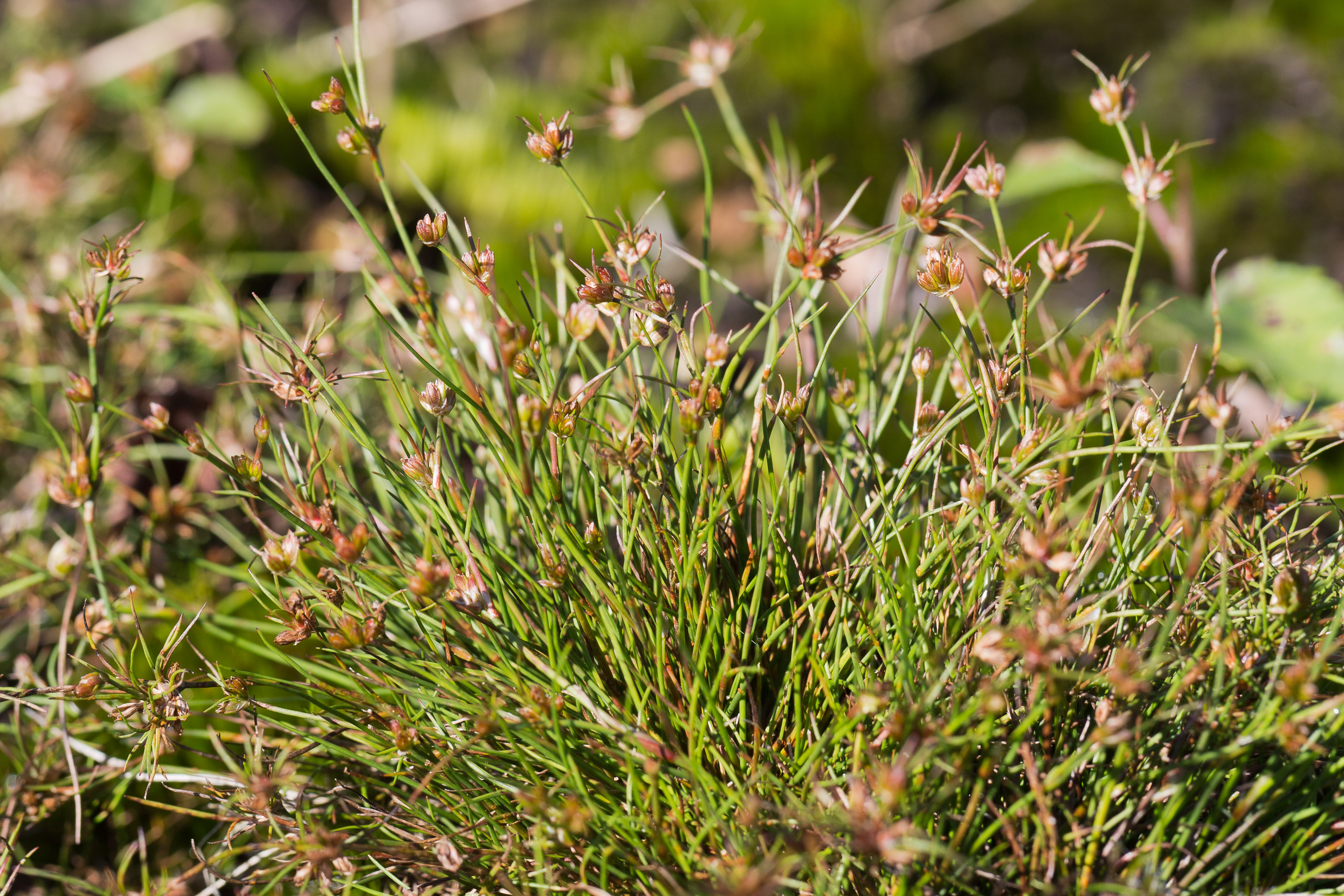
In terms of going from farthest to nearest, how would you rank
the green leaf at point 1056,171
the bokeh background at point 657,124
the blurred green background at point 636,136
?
the bokeh background at point 657,124 < the blurred green background at point 636,136 < the green leaf at point 1056,171

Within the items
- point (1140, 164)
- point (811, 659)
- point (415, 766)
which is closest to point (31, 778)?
point (415, 766)

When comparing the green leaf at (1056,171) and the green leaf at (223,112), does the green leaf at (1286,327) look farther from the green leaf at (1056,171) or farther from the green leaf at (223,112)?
the green leaf at (223,112)

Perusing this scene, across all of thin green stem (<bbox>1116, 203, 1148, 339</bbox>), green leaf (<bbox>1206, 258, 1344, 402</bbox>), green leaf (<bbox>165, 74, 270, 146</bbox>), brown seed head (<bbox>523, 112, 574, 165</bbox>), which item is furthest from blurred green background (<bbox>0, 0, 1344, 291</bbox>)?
brown seed head (<bbox>523, 112, 574, 165</bbox>)

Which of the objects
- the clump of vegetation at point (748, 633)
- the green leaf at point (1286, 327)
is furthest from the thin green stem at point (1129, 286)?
the green leaf at point (1286, 327)

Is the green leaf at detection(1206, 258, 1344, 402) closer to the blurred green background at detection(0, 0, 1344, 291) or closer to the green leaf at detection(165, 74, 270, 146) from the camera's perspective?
the blurred green background at detection(0, 0, 1344, 291)

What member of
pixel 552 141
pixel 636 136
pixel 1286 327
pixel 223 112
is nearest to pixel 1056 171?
pixel 1286 327

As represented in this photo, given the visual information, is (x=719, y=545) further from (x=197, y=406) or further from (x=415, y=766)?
(x=197, y=406)

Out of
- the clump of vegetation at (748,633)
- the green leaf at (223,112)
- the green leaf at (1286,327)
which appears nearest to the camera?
the clump of vegetation at (748,633)

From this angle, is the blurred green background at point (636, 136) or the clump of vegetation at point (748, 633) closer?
the clump of vegetation at point (748, 633)
